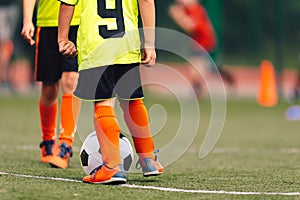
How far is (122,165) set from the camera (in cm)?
519

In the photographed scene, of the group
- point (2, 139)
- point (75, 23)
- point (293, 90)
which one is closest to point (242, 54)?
point (293, 90)

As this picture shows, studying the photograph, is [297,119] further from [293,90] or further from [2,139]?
[2,139]

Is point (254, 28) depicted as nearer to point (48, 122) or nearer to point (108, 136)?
point (48, 122)

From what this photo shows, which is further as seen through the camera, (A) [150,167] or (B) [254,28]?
(B) [254,28]

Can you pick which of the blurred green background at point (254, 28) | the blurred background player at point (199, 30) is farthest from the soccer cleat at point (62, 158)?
the blurred green background at point (254, 28)

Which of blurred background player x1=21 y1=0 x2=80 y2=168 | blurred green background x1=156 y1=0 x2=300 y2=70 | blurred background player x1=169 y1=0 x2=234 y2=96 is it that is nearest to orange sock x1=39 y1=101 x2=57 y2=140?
blurred background player x1=21 y1=0 x2=80 y2=168

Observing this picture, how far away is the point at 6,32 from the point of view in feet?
55.4

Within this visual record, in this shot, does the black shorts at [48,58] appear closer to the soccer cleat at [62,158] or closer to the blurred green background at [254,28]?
the soccer cleat at [62,158]

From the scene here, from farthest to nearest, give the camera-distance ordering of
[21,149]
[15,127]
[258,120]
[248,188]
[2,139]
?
[258,120] → [15,127] → [2,139] → [21,149] → [248,188]

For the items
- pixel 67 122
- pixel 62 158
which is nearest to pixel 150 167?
pixel 62 158

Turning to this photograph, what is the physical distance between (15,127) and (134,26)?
4.88m

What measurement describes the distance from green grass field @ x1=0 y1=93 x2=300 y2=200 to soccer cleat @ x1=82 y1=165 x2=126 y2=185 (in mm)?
62

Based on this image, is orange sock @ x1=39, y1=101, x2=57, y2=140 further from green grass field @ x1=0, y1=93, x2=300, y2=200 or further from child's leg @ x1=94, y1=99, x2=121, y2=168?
child's leg @ x1=94, y1=99, x2=121, y2=168

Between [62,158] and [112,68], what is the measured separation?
48.8 inches
